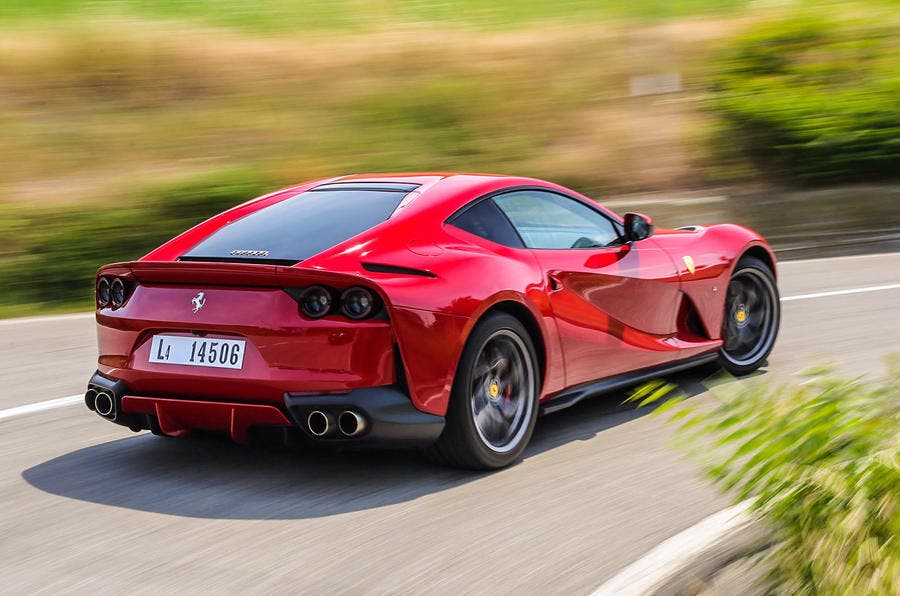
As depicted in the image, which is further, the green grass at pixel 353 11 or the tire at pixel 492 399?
the green grass at pixel 353 11

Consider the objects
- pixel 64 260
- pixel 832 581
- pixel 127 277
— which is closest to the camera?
pixel 832 581

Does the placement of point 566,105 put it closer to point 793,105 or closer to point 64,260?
point 793,105

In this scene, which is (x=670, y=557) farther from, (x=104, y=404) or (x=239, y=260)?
(x=104, y=404)

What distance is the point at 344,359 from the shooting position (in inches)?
191

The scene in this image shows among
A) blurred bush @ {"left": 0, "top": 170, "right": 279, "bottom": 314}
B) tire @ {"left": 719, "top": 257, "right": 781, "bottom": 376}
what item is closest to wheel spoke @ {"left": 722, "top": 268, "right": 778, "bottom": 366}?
tire @ {"left": 719, "top": 257, "right": 781, "bottom": 376}

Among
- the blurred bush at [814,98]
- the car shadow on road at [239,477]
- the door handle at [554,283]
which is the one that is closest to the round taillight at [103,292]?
the car shadow on road at [239,477]

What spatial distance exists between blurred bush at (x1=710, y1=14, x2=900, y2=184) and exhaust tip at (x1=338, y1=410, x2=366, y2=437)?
422 inches

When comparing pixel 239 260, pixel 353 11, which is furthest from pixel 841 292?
pixel 353 11

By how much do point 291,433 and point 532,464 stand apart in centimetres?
125

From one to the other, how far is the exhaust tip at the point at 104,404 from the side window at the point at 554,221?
1.99 metres

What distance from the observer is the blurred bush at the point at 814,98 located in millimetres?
14359

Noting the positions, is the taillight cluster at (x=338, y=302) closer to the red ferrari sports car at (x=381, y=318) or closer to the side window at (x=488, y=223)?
the red ferrari sports car at (x=381, y=318)

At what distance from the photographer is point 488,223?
18.9 feet

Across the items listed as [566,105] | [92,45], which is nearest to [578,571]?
[566,105]
